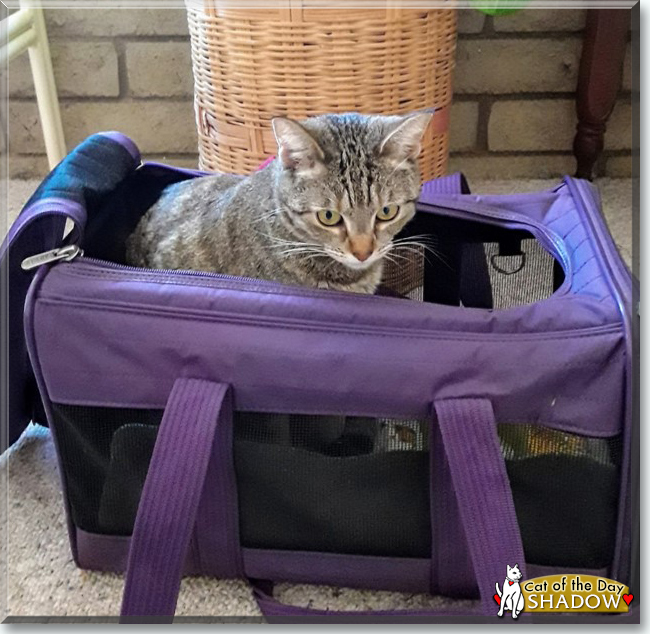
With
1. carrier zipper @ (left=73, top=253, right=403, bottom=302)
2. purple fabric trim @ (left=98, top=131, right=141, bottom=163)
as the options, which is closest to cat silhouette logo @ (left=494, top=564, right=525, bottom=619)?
carrier zipper @ (left=73, top=253, right=403, bottom=302)

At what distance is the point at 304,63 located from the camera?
114 centimetres

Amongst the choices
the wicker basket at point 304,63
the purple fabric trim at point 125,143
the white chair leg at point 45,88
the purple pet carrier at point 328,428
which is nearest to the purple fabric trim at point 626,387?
the purple pet carrier at point 328,428

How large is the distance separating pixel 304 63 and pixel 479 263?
17.7 inches

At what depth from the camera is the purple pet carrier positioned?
0.65 metres

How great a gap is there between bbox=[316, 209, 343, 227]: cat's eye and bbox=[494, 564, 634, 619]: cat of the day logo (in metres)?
0.42

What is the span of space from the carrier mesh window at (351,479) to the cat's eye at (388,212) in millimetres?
250

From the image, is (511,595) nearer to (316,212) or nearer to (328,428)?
(328,428)

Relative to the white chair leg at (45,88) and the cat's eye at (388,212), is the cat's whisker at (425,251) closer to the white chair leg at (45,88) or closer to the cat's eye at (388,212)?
the cat's eye at (388,212)

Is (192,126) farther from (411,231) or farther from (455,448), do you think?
(455,448)

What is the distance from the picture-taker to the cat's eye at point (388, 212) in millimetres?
814

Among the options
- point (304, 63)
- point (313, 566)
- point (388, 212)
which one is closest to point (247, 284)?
point (388, 212)

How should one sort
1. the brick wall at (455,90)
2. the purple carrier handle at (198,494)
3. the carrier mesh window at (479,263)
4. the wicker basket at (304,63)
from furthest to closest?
the brick wall at (455,90) → the wicker basket at (304,63) → the carrier mesh window at (479,263) → the purple carrier handle at (198,494)

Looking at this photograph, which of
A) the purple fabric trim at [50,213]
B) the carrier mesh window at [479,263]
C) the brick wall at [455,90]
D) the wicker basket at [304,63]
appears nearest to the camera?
the purple fabric trim at [50,213]

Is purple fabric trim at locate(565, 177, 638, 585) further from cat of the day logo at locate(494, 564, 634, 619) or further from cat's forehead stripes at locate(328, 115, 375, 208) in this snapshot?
cat's forehead stripes at locate(328, 115, 375, 208)
